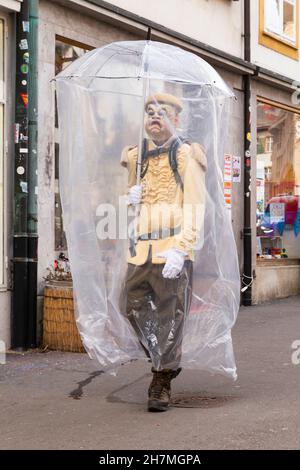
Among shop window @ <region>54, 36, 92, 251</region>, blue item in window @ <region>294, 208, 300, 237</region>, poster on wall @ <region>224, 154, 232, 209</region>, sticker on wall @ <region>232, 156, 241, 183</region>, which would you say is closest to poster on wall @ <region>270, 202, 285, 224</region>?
blue item in window @ <region>294, 208, 300, 237</region>

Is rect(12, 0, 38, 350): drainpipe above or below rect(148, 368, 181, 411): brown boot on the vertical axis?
above

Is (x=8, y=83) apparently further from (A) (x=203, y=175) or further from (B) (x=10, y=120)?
(A) (x=203, y=175)

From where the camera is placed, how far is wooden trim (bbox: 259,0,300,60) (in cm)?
1316

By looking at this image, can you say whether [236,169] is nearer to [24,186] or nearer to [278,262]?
[278,262]

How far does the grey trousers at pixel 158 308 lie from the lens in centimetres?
548

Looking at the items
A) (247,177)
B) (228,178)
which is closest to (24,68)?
(228,178)

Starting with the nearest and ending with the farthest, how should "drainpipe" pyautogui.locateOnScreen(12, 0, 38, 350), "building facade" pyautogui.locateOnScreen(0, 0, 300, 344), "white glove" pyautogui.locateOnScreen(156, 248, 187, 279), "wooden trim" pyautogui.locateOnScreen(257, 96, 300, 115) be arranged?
1. "white glove" pyautogui.locateOnScreen(156, 248, 187, 279)
2. "drainpipe" pyautogui.locateOnScreen(12, 0, 38, 350)
3. "building facade" pyautogui.locateOnScreen(0, 0, 300, 344)
4. "wooden trim" pyautogui.locateOnScreen(257, 96, 300, 115)

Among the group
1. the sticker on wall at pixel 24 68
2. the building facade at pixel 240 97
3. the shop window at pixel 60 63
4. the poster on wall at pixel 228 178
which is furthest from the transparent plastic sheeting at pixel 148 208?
the poster on wall at pixel 228 178

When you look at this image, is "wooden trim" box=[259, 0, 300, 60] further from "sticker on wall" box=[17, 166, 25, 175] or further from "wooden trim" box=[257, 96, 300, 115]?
"sticker on wall" box=[17, 166, 25, 175]

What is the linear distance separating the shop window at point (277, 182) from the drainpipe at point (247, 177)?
56 centimetres

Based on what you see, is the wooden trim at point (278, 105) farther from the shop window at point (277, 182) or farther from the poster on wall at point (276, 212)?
the poster on wall at point (276, 212)

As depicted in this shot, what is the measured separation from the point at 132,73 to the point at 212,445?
106 inches

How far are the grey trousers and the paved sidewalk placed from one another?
0.41 meters
